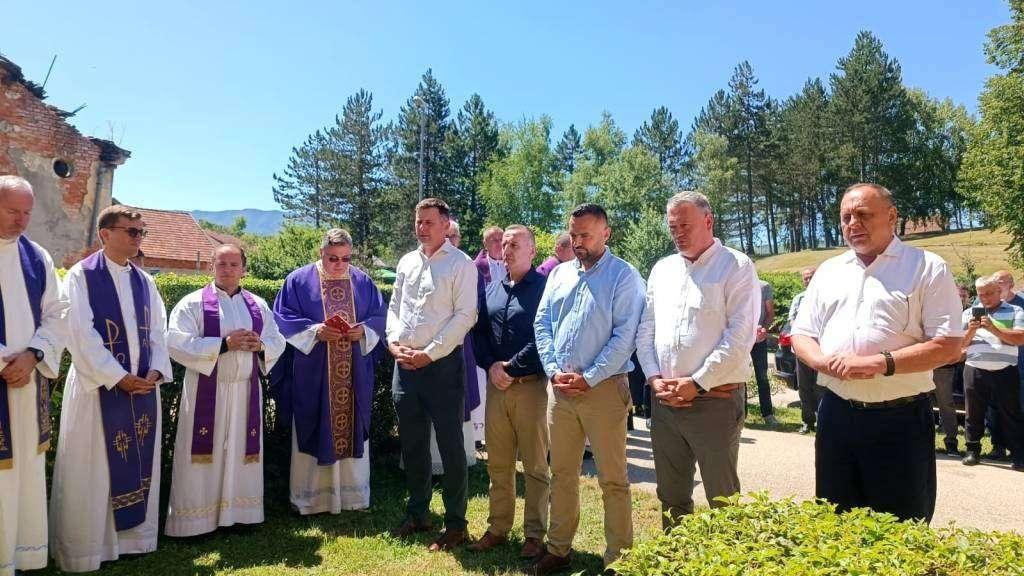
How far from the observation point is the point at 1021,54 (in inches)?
1209

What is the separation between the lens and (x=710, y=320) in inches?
151

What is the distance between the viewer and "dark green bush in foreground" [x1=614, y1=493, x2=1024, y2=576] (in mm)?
1783

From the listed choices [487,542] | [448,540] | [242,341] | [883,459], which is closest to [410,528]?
[448,540]

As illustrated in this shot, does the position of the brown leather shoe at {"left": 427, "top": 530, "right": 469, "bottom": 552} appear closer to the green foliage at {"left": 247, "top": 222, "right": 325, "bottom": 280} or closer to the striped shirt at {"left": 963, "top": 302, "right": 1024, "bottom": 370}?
the striped shirt at {"left": 963, "top": 302, "right": 1024, "bottom": 370}

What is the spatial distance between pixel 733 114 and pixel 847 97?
31.2ft

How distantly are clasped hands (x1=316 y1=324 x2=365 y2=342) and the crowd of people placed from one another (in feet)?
0.05

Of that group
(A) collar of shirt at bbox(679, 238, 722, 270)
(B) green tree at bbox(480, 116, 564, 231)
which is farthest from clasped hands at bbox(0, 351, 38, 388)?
(B) green tree at bbox(480, 116, 564, 231)

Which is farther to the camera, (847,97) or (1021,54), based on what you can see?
(847,97)

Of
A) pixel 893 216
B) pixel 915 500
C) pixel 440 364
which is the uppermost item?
pixel 893 216

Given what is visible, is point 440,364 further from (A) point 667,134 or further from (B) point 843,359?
(A) point 667,134

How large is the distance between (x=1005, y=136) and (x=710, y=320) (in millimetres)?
34422

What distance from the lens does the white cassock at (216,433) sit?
493 cm

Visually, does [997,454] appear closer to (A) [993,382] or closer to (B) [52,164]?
(A) [993,382]

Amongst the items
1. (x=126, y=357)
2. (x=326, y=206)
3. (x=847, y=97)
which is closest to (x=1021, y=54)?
(x=847, y=97)
